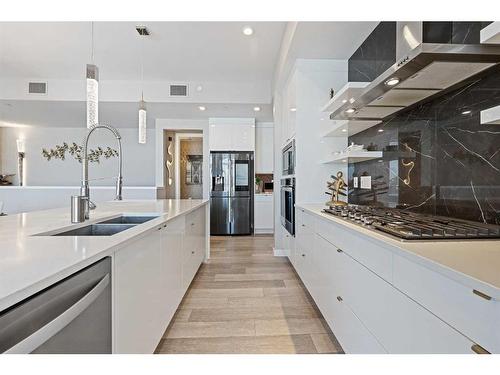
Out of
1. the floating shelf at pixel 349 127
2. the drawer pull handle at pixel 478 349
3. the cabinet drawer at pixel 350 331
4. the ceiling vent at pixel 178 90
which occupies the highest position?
the ceiling vent at pixel 178 90

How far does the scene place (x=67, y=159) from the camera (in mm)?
6871

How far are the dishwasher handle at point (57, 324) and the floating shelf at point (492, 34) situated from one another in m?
1.54

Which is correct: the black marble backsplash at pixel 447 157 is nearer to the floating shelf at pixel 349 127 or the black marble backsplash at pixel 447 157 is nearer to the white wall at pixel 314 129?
the floating shelf at pixel 349 127

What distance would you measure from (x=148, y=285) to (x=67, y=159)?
6851mm

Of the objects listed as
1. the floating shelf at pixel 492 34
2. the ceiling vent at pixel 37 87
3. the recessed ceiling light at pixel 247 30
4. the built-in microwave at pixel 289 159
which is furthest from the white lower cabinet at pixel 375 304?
the ceiling vent at pixel 37 87

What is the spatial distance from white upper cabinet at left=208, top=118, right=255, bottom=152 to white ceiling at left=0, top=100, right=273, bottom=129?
190 millimetres

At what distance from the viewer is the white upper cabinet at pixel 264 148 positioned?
6078 mm

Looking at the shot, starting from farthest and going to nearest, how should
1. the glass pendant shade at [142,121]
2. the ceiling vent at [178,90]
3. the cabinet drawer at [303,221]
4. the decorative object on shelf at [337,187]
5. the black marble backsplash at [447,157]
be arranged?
the ceiling vent at [178,90]
the glass pendant shade at [142,121]
the decorative object on shelf at [337,187]
the cabinet drawer at [303,221]
the black marble backsplash at [447,157]

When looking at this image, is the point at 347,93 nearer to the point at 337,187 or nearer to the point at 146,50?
the point at 337,187

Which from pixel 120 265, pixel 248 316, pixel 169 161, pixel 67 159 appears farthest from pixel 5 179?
pixel 120 265

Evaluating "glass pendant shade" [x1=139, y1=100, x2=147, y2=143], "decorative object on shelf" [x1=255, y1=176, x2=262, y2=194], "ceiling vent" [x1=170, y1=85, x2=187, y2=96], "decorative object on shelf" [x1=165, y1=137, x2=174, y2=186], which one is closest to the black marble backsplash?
"glass pendant shade" [x1=139, y1=100, x2=147, y2=143]

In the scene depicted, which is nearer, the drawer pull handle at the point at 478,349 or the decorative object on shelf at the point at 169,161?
the drawer pull handle at the point at 478,349

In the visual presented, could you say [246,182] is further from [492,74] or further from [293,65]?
[492,74]
